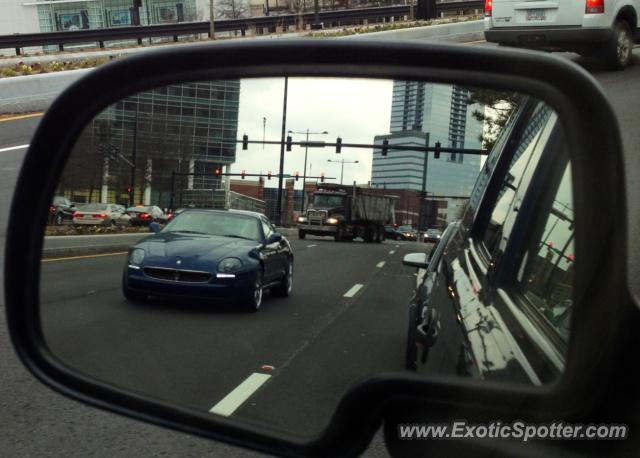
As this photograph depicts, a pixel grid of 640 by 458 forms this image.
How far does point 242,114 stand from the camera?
1.65m

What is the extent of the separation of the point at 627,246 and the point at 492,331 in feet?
1.23

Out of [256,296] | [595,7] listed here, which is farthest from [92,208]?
[595,7]

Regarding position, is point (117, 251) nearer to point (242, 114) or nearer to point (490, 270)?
point (242, 114)

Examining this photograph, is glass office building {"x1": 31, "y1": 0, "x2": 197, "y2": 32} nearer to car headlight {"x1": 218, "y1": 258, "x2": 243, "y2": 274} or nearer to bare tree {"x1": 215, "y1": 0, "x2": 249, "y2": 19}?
bare tree {"x1": 215, "y1": 0, "x2": 249, "y2": 19}

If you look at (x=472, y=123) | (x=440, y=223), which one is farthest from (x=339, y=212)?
(x=472, y=123)

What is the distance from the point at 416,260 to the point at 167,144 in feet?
2.06

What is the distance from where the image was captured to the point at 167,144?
5.66 ft

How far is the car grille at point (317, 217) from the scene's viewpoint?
1617 millimetres

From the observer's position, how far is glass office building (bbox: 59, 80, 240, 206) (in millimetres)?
1673

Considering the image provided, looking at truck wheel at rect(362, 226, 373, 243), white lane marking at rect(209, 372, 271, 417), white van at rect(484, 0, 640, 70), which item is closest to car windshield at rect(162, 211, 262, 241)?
truck wheel at rect(362, 226, 373, 243)

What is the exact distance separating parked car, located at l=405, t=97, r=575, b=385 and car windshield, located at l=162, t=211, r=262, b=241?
1.20 ft

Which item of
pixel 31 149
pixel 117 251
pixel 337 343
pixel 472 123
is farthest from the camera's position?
pixel 31 149

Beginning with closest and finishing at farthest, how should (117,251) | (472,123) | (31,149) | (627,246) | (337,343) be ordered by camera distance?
(627,246) → (337,343) → (472,123) → (117,251) → (31,149)

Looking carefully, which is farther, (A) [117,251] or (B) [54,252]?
(B) [54,252]
